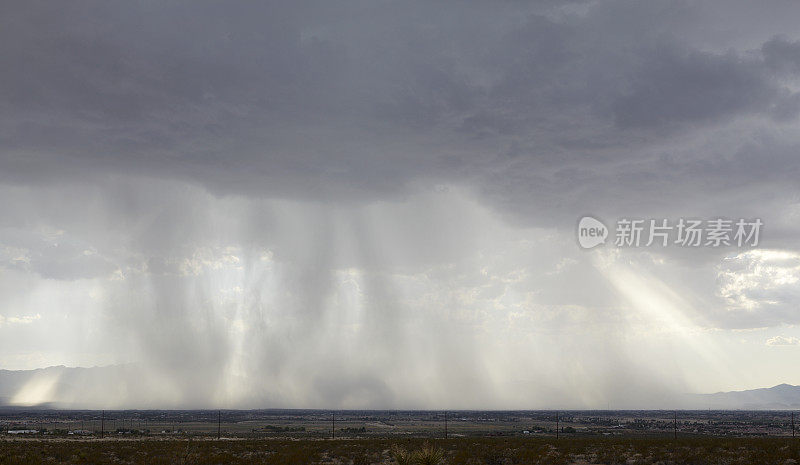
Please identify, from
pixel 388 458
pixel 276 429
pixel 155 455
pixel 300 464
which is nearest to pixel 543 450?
pixel 388 458

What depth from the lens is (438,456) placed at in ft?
101

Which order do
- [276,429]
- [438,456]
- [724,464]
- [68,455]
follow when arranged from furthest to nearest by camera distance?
[276,429], [68,455], [724,464], [438,456]

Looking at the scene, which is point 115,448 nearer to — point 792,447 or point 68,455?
point 68,455

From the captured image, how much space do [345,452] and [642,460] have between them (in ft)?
78.5

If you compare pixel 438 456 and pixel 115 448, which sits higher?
pixel 438 456

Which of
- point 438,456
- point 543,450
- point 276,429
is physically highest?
point 438,456

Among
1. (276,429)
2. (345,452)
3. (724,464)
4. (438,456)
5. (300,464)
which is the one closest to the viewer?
(438,456)

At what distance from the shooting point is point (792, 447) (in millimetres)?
46969

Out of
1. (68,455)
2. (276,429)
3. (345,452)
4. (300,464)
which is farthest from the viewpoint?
(276,429)

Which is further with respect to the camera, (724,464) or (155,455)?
(155,455)

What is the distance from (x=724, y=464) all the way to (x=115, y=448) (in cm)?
5013

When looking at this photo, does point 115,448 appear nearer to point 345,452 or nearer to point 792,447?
point 345,452

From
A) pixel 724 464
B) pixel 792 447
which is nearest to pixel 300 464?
pixel 724 464

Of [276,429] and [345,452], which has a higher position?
[345,452]
